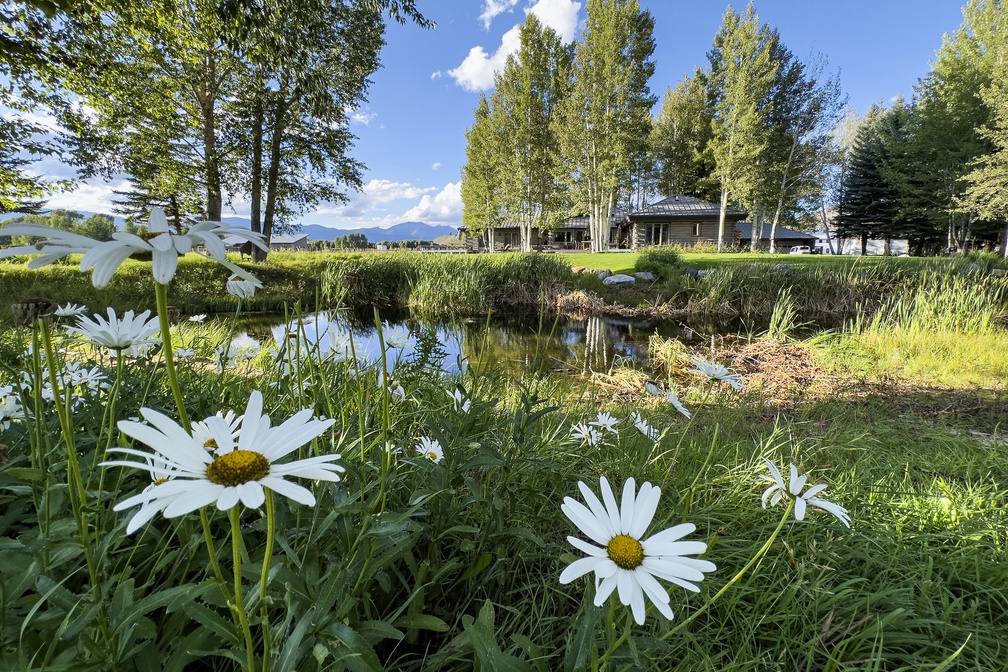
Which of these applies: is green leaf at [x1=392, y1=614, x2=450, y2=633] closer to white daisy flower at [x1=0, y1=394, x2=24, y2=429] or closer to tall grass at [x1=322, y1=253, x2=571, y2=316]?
white daisy flower at [x1=0, y1=394, x2=24, y2=429]

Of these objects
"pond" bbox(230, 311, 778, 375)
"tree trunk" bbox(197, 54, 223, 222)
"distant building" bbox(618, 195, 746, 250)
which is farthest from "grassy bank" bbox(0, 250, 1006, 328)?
"distant building" bbox(618, 195, 746, 250)

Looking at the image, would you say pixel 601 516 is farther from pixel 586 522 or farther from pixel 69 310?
pixel 69 310

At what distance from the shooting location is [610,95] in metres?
18.6

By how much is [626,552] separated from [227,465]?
39 cm

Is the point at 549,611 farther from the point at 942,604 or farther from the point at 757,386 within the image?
the point at 757,386

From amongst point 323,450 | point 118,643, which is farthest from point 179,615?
point 323,450

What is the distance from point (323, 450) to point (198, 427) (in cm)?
41

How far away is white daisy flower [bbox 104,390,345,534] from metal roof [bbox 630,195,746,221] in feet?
83.5

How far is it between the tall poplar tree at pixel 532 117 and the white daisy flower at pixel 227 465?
2168 centimetres

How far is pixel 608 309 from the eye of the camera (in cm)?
891

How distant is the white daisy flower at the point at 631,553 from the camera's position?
416mm

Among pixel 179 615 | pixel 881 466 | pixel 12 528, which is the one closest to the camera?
pixel 179 615

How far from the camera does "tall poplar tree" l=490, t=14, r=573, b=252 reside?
2098 centimetres

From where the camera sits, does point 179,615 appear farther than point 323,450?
No
